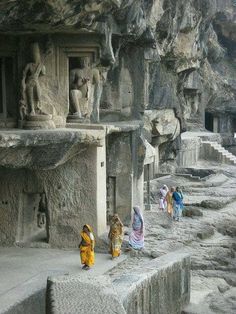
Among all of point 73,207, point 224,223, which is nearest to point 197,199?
point 224,223

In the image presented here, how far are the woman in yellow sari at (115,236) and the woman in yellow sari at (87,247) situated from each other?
0.94 meters

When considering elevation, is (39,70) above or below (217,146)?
above

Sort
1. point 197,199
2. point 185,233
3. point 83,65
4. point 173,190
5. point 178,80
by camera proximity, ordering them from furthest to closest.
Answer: point 178,80 → point 197,199 → point 173,190 → point 185,233 → point 83,65

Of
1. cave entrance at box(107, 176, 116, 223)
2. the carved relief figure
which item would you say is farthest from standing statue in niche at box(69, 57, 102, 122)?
cave entrance at box(107, 176, 116, 223)

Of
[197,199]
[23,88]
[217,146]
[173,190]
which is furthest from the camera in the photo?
[217,146]

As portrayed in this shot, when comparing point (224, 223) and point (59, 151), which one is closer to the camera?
point (59, 151)

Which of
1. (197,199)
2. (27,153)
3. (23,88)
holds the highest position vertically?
(23,88)

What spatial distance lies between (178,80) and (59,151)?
17132mm

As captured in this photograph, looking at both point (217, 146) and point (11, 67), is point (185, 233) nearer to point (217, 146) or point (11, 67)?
point (11, 67)

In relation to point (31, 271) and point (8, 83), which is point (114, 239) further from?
point (8, 83)

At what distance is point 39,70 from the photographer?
12.2m

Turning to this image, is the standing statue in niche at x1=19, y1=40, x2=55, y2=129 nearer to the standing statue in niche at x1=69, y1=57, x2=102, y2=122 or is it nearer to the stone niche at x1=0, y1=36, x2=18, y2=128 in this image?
the stone niche at x1=0, y1=36, x2=18, y2=128

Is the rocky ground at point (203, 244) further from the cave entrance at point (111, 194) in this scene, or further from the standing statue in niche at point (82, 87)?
the standing statue in niche at point (82, 87)

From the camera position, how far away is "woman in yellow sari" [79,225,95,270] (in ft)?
35.9
